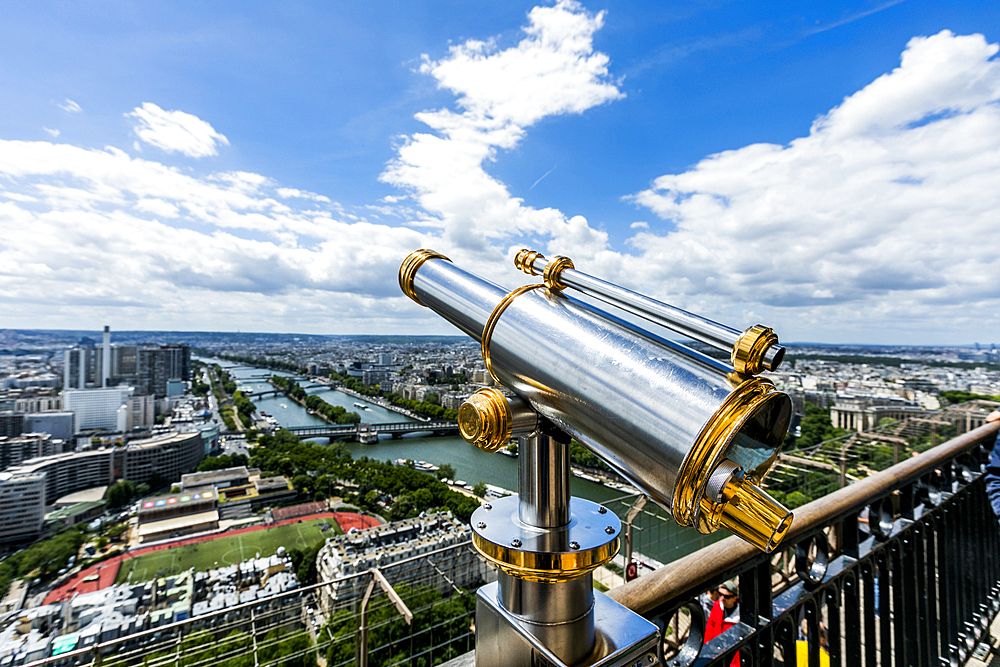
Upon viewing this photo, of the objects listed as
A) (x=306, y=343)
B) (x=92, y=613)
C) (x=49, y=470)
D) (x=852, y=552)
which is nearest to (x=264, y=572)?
(x=92, y=613)

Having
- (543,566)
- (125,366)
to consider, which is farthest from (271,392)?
(543,566)

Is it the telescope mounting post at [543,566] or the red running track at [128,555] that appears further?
the red running track at [128,555]

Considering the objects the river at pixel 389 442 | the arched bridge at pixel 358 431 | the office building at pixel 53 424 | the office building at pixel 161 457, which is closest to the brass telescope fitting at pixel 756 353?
the office building at pixel 53 424

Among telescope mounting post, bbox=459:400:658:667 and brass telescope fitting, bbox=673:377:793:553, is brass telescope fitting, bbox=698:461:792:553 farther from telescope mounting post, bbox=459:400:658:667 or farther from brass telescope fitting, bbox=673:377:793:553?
telescope mounting post, bbox=459:400:658:667

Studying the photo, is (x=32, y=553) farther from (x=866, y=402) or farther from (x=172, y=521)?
(x=866, y=402)

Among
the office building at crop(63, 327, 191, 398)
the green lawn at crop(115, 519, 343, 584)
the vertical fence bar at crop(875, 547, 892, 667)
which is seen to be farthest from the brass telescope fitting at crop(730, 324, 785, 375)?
the green lawn at crop(115, 519, 343, 584)

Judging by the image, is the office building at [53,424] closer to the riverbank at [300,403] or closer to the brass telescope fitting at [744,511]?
the riverbank at [300,403]
